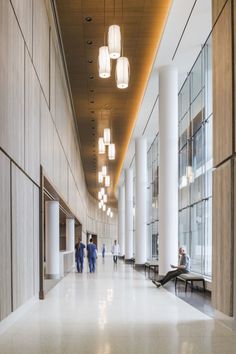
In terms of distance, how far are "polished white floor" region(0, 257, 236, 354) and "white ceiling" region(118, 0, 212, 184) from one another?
646 cm

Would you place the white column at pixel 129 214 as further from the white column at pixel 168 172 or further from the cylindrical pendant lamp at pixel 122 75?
the cylindrical pendant lamp at pixel 122 75

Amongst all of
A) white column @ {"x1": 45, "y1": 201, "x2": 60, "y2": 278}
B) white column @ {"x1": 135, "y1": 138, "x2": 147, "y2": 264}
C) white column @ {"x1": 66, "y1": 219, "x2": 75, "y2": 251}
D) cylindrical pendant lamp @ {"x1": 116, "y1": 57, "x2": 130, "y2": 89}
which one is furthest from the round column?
cylindrical pendant lamp @ {"x1": 116, "y1": 57, "x2": 130, "y2": 89}

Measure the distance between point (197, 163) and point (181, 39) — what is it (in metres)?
4.14

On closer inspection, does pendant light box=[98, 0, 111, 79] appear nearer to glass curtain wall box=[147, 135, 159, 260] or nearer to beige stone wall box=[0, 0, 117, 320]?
beige stone wall box=[0, 0, 117, 320]

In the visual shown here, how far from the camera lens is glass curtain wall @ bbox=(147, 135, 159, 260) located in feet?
84.3

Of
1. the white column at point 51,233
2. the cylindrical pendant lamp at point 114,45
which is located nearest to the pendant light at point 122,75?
the cylindrical pendant lamp at point 114,45

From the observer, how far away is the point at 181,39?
12539mm

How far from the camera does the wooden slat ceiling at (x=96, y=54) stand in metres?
11.6

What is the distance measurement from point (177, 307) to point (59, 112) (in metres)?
7.47

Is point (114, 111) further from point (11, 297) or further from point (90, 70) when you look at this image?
point (11, 297)

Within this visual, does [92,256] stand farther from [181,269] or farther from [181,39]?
[181,39]

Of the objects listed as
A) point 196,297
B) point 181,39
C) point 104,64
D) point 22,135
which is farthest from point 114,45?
point 196,297

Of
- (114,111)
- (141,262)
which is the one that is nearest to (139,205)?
(141,262)

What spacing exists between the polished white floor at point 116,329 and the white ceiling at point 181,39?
646 cm
